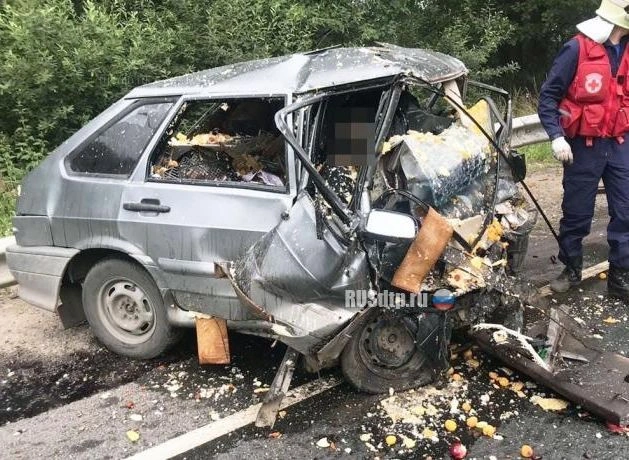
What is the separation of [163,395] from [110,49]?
4.52m

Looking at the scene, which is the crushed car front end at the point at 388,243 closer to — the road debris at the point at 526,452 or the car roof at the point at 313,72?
the car roof at the point at 313,72

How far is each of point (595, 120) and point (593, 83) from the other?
0.24 meters

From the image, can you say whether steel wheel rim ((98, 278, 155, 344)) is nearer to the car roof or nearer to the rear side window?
the rear side window

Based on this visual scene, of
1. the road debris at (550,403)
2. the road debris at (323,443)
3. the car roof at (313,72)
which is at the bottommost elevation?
the road debris at (323,443)

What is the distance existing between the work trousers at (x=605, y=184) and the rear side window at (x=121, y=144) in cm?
271

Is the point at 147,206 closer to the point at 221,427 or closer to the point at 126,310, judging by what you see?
the point at 126,310

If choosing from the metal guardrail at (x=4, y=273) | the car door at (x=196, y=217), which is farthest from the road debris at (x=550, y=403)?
the metal guardrail at (x=4, y=273)

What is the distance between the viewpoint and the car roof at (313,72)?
3.10 metres

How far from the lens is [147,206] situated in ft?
10.8

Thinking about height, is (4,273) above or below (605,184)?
below

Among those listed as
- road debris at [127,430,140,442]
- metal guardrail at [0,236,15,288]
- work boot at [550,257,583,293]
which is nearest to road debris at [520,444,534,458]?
road debris at [127,430,140,442]

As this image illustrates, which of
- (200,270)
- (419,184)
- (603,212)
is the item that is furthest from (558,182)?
(200,270)

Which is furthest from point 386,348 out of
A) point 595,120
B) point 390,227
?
point 595,120

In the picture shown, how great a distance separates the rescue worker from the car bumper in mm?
3230
